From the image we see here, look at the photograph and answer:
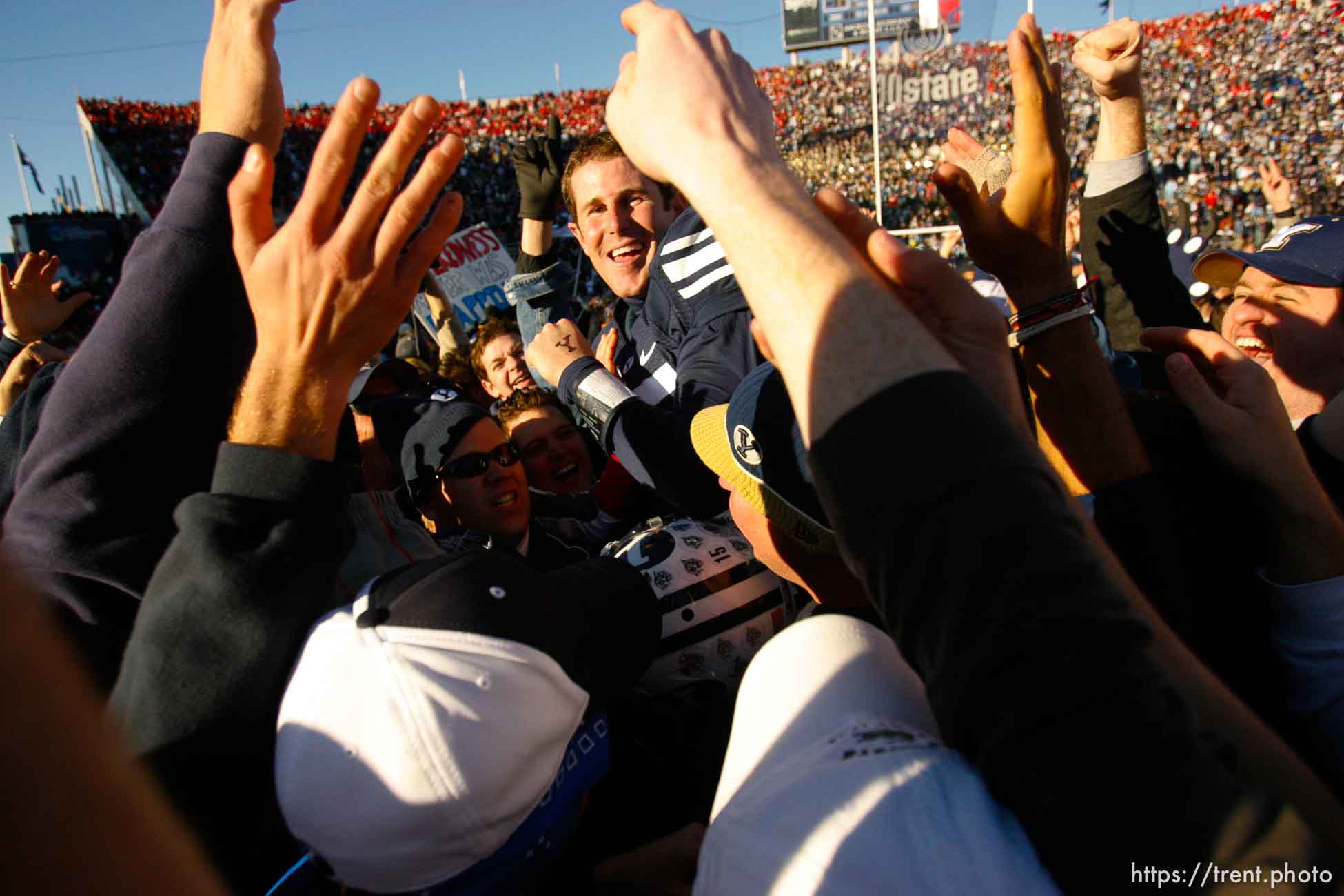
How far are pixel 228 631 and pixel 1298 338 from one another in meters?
2.99

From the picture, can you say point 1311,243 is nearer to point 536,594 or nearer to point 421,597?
point 536,594

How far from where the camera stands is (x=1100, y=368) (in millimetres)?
1399

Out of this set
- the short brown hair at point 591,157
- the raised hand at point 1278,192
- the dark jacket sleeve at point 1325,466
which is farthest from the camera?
the raised hand at point 1278,192

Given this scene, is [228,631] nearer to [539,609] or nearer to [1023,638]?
[539,609]

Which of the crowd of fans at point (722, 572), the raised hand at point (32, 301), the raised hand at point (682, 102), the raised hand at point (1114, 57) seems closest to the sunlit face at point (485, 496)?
the crowd of fans at point (722, 572)

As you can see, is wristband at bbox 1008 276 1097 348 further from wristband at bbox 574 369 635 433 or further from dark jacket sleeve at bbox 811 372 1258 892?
wristband at bbox 574 369 635 433

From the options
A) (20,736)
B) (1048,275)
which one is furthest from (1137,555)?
(20,736)

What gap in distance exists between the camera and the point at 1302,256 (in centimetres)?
236

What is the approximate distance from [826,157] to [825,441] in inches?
963

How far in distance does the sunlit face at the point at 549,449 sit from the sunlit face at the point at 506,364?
3.23 ft

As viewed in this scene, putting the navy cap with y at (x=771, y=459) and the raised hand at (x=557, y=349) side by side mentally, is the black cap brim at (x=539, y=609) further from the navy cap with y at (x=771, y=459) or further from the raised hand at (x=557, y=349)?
the raised hand at (x=557, y=349)

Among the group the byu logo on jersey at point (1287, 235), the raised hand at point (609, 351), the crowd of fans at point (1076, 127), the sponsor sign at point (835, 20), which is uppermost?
the sponsor sign at point (835, 20)

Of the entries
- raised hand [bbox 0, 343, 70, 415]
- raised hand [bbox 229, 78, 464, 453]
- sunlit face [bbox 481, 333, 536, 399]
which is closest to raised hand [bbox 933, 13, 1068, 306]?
raised hand [bbox 229, 78, 464, 453]

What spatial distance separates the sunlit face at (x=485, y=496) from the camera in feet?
→ 9.25
